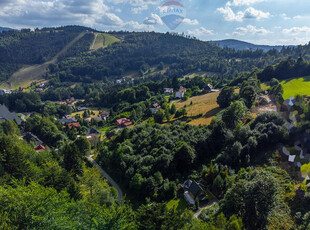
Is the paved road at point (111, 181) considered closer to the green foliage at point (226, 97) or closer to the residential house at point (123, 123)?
the residential house at point (123, 123)

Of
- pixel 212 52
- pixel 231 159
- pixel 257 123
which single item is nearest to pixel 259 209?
pixel 231 159

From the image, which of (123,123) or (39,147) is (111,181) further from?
(123,123)

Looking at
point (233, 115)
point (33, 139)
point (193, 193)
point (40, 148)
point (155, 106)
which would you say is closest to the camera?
point (193, 193)

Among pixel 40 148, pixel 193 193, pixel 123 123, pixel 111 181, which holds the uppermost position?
pixel 193 193

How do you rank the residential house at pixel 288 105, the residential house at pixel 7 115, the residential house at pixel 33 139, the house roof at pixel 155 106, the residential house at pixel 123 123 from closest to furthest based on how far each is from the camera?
the residential house at pixel 288 105 → the residential house at pixel 33 139 → the residential house at pixel 123 123 → the house roof at pixel 155 106 → the residential house at pixel 7 115

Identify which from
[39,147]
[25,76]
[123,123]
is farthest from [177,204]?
[25,76]

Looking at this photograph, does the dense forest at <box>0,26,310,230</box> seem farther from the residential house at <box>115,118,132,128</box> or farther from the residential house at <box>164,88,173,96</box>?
the residential house at <box>164,88,173,96</box>

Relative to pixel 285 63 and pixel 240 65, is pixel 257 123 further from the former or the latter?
pixel 240 65

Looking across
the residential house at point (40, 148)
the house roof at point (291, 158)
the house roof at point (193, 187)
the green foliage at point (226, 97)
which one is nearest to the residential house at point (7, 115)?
the residential house at point (40, 148)
